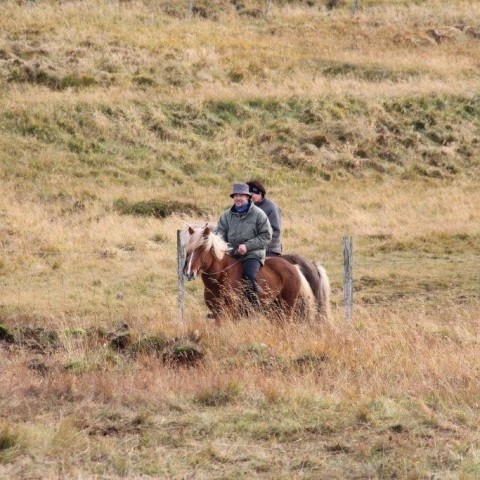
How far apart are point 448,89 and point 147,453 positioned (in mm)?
33886

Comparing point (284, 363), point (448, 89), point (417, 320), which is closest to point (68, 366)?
point (284, 363)

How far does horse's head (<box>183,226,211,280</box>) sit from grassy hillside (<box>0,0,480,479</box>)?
65cm

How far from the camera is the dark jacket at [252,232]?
45.0 feet

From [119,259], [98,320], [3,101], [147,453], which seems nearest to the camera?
[147,453]

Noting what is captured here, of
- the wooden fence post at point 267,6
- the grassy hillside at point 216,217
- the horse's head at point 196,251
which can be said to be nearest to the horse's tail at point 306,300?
the grassy hillside at point 216,217

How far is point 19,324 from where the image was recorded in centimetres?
1435

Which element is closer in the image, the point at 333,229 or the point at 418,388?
the point at 418,388

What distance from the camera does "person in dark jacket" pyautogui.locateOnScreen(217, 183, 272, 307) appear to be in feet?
44.8

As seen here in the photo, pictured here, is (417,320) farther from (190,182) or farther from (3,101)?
(3,101)

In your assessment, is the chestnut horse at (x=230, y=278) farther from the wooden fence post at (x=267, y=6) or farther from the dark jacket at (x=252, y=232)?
the wooden fence post at (x=267, y=6)

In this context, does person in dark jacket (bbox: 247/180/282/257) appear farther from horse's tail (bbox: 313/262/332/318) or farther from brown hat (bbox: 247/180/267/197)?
horse's tail (bbox: 313/262/332/318)

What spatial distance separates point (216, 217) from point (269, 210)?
12.0 meters

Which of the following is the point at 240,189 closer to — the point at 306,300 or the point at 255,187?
the point at 255,187

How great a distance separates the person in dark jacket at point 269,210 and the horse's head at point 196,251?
4.30ft
